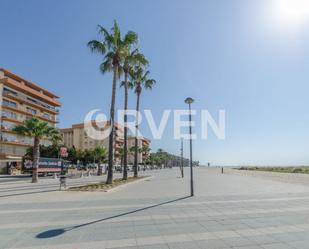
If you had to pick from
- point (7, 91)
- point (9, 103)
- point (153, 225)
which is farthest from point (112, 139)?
point (7, 91)

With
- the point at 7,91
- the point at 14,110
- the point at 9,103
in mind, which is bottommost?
the point at 14,110

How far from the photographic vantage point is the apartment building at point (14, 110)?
53656mm

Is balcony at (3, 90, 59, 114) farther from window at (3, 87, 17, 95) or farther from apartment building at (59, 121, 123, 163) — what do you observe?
apartment building at (59, 121, 123, 163)

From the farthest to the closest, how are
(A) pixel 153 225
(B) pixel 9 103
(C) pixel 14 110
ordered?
1. (C) pixel 14 110
2. (B) pixel 9 103
3. (A) pixel 153 225

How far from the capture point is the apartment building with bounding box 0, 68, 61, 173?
5366 centimetres

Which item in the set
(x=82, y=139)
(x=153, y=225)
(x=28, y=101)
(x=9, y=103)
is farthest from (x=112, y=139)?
(x=82, y=139)

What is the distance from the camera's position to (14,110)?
2312 inches

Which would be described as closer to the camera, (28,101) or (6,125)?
(6,125)

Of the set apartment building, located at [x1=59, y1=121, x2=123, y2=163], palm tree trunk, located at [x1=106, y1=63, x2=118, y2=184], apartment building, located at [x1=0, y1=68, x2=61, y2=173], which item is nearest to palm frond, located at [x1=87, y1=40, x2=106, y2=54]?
palm tree trunk, located at [x1=106, y1=63, x2=118, y2=184]

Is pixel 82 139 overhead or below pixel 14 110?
below

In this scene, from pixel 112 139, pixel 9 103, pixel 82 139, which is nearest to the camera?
pixel 112 139

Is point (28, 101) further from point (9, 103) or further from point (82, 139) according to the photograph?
point (82, 139)

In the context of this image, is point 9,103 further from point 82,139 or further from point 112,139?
point 82,139

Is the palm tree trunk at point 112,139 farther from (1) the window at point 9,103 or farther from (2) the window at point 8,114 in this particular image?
(1) the window at point 9,103
